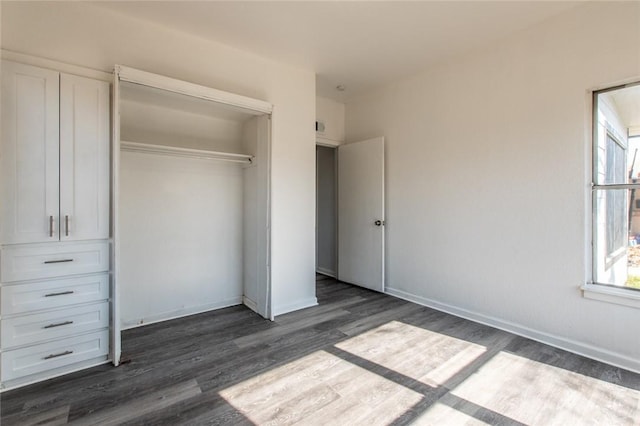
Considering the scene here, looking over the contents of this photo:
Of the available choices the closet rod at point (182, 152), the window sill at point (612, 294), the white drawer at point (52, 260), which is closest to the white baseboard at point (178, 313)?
the white drawer at point (52, 260)

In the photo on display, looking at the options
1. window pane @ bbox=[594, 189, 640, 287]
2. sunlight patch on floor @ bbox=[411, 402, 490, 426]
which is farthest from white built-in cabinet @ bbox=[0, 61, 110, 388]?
window pane @ bbox=[594, 189, 640, 287]

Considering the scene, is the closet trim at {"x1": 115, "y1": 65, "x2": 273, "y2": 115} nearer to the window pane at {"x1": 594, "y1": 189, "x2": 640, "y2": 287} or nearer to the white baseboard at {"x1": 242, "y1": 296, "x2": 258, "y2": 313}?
the white baseboard at {"x1": 242, "y1": 296, "x2": 258, "y2": 313}

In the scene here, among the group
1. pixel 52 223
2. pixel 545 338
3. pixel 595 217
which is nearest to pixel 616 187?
pixel 595 217

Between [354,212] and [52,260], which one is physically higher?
[354,212]

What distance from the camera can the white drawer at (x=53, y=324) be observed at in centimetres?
199

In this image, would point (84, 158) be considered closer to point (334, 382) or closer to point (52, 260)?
point (52, 260)

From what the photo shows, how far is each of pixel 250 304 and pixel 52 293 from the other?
1.86m

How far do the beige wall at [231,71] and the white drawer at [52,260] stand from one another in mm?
1441

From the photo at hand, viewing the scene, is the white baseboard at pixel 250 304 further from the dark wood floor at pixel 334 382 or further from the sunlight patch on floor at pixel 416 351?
the sunlight patch on floor at pixel 416 351

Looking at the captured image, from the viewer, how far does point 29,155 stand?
6.64 feet

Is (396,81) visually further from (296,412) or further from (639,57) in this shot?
(296,412)

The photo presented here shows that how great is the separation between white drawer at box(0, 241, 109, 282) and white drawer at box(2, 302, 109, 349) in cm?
27

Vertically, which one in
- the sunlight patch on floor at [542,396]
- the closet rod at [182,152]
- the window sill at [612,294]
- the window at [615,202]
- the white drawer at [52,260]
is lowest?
the sunlight patch on floor at [542,396]

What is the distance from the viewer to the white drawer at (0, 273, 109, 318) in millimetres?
1997
